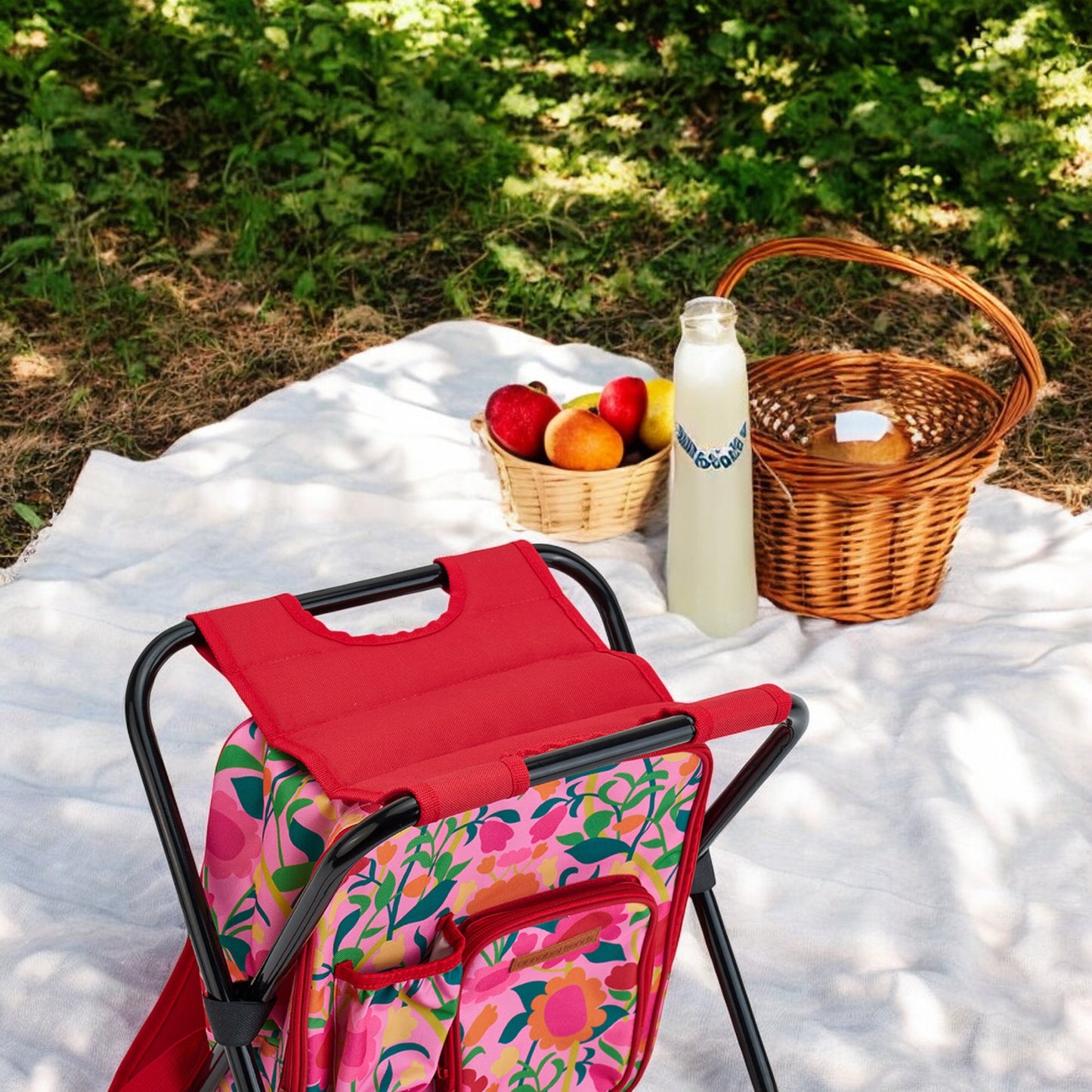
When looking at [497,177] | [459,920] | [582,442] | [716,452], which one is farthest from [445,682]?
[497,177]

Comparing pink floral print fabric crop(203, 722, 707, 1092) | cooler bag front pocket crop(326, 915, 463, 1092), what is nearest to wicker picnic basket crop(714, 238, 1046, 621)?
pink floral print fabric crop(203, 722, 707, 1092)

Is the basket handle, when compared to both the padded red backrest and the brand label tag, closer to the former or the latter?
the padded red backrest

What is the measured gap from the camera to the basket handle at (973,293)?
1.97 m

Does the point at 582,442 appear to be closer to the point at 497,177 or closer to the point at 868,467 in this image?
the point at 868,467

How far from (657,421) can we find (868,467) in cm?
46

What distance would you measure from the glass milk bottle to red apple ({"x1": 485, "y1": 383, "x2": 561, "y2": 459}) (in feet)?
1.03

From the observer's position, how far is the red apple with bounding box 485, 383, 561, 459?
91.8 inches

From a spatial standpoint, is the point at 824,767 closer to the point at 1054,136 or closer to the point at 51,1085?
the point at 51,1085

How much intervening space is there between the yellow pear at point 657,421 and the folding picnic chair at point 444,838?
109 cm

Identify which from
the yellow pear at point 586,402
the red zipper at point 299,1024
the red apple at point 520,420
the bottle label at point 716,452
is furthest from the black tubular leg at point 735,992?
the yellow pear at point 586,402

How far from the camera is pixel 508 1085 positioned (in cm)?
119

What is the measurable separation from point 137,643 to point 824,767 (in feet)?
3.61

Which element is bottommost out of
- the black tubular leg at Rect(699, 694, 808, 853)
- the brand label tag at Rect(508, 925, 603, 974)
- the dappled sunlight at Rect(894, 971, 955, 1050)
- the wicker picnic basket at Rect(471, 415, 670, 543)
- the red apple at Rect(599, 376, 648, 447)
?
the dappled sunlight at Rect(894, 971, 955, 1050)

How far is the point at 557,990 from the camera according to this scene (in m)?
1.15
